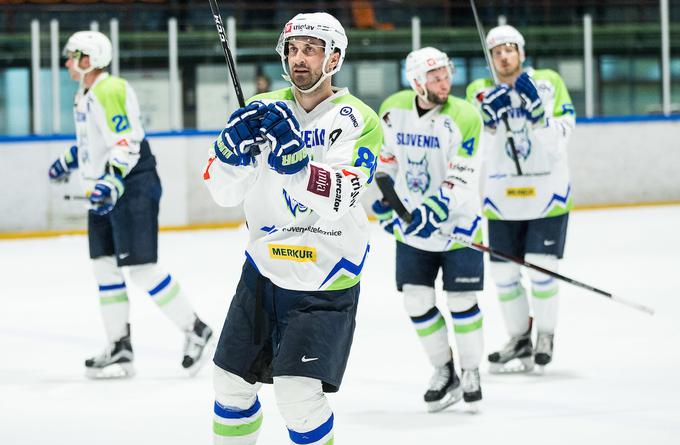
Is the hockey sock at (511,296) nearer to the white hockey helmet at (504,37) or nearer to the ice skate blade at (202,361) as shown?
the white hockey helmet at (504,37)

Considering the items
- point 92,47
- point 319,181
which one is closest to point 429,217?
point 319,181

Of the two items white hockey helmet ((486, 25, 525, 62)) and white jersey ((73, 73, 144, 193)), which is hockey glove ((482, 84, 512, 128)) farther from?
white jersey ((73, 73, 144, 193))

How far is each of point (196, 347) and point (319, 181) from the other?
88.4 inches

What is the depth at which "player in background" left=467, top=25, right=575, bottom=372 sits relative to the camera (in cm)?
459

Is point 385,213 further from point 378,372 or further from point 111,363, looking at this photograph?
point 111,363

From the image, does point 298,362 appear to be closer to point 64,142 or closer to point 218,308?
point 218,308

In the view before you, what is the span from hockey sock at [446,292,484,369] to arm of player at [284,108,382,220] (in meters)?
1.44

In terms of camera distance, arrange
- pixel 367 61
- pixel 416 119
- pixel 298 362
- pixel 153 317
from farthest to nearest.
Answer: pixel 367 61 → pixel 153 317 → pixel 416 119 → pixel 298 362

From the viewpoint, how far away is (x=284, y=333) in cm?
265

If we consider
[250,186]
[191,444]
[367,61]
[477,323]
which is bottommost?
[191,444]

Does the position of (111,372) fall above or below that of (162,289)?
below

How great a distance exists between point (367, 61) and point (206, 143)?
1.42 m

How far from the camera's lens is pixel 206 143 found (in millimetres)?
8922

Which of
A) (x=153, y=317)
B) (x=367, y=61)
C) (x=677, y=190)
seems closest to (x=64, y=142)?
(x=367, y=61)
